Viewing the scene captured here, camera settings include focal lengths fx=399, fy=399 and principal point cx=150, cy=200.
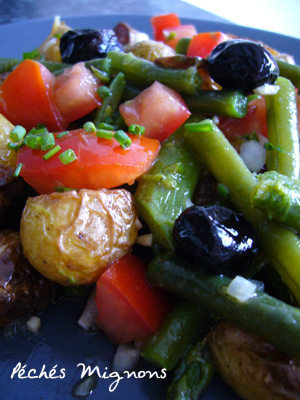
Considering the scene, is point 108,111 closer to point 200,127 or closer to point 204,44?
point 200,127

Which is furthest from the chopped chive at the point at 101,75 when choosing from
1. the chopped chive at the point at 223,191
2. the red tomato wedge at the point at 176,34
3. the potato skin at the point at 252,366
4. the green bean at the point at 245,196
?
the potato skin at the point at 252,366

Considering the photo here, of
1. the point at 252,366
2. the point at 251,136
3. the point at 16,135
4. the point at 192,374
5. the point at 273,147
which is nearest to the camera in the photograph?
the point at 252,366

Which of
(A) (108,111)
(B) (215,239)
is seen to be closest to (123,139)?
(A) (108,111)

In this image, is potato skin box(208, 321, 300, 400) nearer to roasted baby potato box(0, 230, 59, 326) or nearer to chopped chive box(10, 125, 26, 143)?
roasted baby potato box(0, 230, 59, 326)

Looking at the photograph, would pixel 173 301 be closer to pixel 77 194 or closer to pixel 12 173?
pixel 77 194

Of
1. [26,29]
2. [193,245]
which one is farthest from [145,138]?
[26,29]

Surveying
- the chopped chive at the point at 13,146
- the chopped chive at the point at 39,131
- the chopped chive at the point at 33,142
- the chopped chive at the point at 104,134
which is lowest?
the chopped chive at the point at 13,146

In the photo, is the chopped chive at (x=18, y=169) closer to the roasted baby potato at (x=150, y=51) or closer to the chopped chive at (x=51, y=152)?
the chopped chive at (x=51, y=152)
